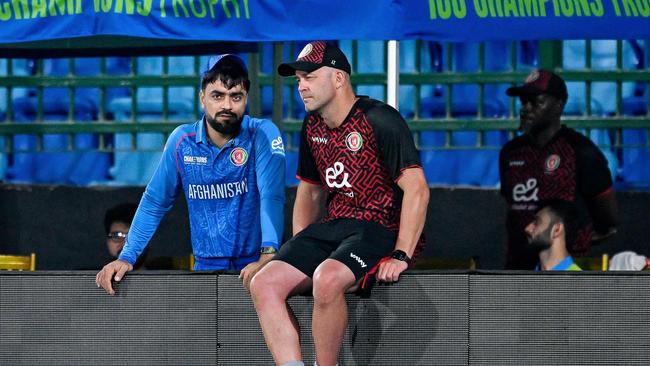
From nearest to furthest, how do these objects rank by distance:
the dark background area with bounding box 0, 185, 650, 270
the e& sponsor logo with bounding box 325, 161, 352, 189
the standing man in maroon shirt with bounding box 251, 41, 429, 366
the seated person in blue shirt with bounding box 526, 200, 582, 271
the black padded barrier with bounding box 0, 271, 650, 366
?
the standing man in maroon shirt with bounding box 251, 41, 429, 366
the e& sponsor logo with bounding box 325, 161, 352, 189
the black padded barrier with bounding box 0, 271, 650, 366
the seated person in blue shirt with bounding box 526, 200, 582, 271
the dark background area with bounding box 0, 185, 650, 270

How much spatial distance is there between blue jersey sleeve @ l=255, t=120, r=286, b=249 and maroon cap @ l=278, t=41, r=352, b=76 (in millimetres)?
535

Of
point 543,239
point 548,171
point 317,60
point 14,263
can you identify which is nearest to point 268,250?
point 317,60

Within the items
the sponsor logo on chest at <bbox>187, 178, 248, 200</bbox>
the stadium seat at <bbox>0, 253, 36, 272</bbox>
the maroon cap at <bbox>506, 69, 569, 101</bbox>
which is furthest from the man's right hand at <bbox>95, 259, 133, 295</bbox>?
the maroon cap at <bbox>506, 69, 569, 101</bbox>

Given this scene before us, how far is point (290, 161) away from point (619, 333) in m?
5.10

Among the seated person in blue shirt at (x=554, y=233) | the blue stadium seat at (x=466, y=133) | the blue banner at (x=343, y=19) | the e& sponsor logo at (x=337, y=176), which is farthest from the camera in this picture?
the blue stadium seat at (x=466, y=133)

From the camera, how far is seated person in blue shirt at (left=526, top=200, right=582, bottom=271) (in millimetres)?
9281

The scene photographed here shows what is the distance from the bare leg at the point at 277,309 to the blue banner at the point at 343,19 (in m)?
1.85

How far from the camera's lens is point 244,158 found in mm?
8000

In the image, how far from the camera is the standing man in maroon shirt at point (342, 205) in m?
7.23

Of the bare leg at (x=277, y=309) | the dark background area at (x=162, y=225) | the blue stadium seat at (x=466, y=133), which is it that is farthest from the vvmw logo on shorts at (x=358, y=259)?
the blue stadium seat at (x=466, y=133)

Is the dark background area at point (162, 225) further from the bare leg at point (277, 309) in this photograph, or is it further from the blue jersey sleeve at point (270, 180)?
the bare leg at point (277, 309)

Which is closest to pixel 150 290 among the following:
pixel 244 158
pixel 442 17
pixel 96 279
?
pixel 96 279

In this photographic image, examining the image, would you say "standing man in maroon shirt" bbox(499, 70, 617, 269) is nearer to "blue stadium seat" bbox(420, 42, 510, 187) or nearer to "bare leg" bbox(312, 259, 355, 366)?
"blue stadium seat" bbox(420, 42, 510, 187)

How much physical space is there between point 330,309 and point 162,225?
5.02 meters
